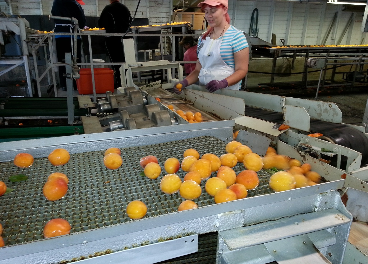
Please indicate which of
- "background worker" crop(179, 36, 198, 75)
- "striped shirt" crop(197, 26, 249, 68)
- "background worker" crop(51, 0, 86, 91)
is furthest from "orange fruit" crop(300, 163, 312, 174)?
"background worker" crop(51, 0, 86, 91)

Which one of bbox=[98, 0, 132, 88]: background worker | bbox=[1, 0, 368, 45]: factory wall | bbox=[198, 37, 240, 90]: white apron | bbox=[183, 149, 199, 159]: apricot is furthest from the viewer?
bbox=[1, 0, 368, 45]: factory wall

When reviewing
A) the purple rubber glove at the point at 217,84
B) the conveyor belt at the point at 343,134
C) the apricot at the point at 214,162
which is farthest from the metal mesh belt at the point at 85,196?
the purple rubber glove at the point at 217,84

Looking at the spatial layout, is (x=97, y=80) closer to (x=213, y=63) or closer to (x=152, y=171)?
(x=213, y=63)

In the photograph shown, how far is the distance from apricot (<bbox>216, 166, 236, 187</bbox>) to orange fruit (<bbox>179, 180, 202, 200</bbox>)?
180mm

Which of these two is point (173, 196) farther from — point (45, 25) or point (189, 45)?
point (45, 25)

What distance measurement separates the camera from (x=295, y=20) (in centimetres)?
1706

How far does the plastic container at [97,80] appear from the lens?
520 centimetres

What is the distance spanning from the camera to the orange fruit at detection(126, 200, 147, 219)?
103 centimetres

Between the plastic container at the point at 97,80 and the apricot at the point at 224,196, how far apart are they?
4724 millimetres

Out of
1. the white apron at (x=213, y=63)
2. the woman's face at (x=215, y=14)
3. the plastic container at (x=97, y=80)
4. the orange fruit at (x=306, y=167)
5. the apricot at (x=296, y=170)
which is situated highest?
the woman's face at (x=215, y=14)

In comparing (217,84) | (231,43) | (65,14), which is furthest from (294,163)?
(65,14)

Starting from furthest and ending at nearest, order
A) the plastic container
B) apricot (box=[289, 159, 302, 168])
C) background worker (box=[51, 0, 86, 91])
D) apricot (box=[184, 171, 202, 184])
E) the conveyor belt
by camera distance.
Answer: background worker (box=[51, 0, 86, 91]) < the plastic container < the conveyor belt < apricot (box=[289, 159, 302, 168]) < apricot (box=[184, 171, 202, 184])

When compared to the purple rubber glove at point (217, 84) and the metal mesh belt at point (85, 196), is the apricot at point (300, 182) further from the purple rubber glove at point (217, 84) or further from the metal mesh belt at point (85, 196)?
the purple rubber glove at point (217, 84)

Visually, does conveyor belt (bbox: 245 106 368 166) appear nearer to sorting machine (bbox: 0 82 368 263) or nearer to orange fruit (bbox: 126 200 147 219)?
sorting machine (bbox: 0 82 368 263)
